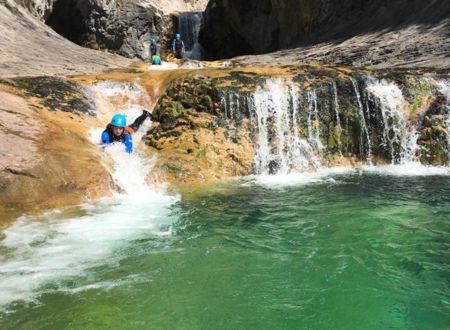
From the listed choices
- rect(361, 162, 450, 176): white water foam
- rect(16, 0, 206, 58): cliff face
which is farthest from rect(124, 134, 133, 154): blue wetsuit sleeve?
rect(16, 0, 206, 58): cliff face

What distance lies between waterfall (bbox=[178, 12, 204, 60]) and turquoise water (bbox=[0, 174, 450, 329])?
22.8 m

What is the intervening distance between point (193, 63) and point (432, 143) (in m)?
10.6

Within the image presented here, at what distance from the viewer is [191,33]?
99.8ft

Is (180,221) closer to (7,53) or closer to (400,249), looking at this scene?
(400,249)

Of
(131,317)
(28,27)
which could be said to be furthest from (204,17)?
(131,317)

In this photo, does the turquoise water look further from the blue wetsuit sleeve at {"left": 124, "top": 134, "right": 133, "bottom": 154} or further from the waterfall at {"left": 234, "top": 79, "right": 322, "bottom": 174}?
the waterfall at {"left": 234, "top": 79, "right": 322, "bottom": 174}

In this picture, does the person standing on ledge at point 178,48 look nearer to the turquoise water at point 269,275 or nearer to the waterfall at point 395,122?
the waterfall at point 395,122

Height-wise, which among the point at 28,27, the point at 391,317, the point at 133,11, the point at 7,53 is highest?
the point at 133,11

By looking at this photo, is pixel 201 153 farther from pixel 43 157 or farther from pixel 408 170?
pixel 408 170

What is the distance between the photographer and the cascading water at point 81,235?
5110mm

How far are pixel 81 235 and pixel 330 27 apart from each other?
61.2ft

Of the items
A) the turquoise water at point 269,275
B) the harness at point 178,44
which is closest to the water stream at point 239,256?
the turquoise water at point 269,275

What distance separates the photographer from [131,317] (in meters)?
4.45

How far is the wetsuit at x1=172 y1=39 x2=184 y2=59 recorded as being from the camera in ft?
89.8
